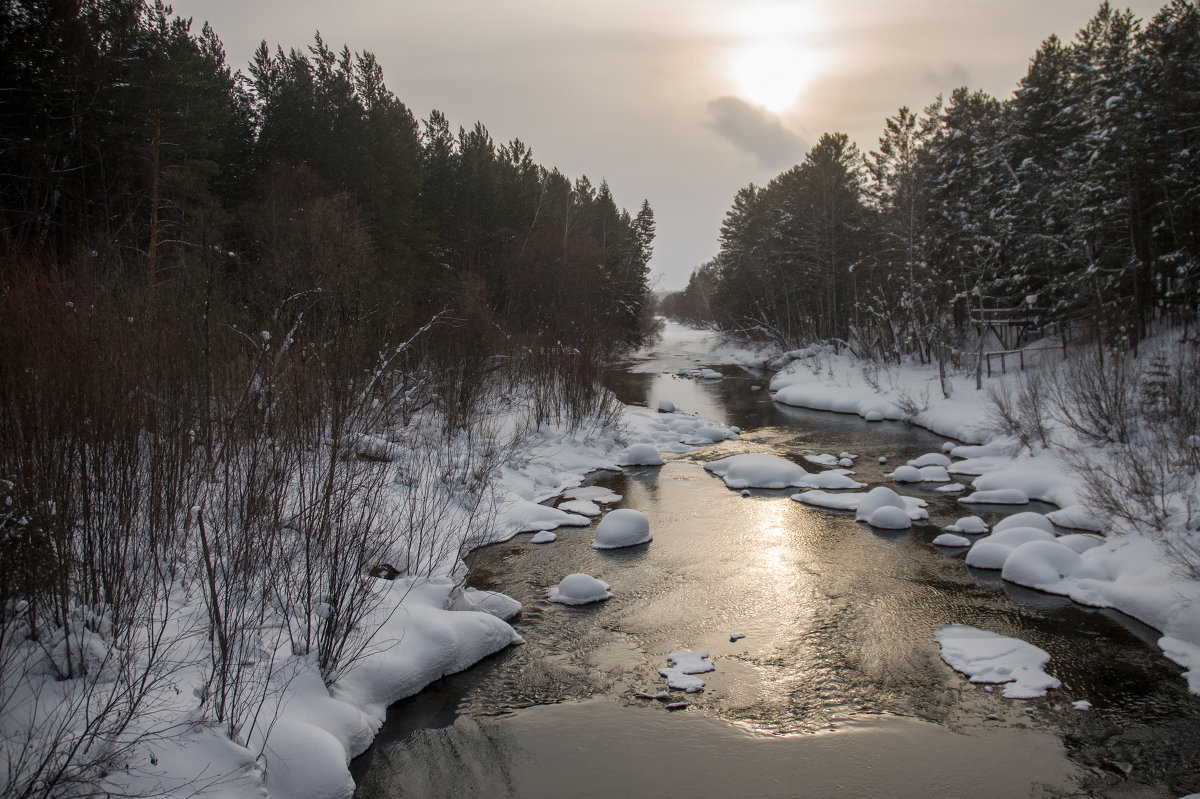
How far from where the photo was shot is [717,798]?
19.9 ft

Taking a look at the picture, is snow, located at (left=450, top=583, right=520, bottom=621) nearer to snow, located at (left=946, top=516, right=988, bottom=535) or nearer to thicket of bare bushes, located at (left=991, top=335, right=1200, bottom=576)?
snow, located at (left=946, top=516, right=988, bottom=535)

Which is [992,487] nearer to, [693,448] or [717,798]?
[693,448]

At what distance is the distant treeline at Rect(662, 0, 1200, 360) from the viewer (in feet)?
77.4

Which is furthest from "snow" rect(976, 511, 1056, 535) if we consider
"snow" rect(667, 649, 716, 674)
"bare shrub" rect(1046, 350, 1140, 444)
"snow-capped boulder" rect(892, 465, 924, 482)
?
"snow" rect(667, 649, 716, 674)

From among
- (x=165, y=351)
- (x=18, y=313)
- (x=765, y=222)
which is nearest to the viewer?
(x=18, y=313)

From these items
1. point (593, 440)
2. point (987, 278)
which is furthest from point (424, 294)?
point (987, 278)

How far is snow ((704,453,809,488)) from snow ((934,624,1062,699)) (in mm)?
7857

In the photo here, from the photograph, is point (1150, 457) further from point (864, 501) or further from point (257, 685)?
point (257, 685)

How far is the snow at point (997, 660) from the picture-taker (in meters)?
7.73

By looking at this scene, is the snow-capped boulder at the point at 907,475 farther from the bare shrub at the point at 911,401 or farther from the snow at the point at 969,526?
the bare shrub at the point at 911,401

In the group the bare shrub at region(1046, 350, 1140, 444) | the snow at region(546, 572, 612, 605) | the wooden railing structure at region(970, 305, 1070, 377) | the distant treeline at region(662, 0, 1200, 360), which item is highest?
the distant treeline at region(662, 0, 1200, 360)

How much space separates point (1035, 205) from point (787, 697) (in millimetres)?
27678

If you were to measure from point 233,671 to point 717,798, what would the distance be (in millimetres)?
4001

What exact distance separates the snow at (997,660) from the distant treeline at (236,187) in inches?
360
